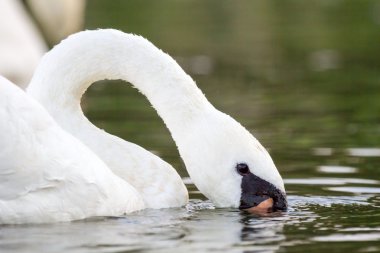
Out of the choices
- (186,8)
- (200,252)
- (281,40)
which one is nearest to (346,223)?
(200,252)

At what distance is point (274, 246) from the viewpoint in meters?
8.18

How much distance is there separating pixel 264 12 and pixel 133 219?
2247 centimetres

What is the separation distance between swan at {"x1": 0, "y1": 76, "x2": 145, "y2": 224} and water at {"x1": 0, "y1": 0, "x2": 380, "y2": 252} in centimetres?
11

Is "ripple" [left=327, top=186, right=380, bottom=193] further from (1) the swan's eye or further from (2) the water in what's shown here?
(1) the swan's eye

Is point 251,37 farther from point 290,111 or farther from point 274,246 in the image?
point 274,246

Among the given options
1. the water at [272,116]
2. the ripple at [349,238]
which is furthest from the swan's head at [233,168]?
the ripple at [349,238]

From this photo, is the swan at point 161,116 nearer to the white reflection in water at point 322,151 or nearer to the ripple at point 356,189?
the ripple at point 356,189

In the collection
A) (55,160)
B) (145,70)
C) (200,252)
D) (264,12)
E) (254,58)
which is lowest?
(200,252)

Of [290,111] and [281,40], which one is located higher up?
[281,40]

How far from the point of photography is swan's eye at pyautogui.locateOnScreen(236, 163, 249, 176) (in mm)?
9453

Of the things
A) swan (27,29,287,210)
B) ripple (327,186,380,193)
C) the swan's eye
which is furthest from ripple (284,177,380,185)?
the swan's eye

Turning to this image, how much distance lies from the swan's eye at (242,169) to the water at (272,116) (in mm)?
277

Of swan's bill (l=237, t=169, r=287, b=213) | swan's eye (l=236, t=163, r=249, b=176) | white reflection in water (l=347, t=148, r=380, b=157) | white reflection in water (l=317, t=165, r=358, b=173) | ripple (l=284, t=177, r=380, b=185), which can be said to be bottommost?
swan's bill (l=237, t=169, r=287, b=213)

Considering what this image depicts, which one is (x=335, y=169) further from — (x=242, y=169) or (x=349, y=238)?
(x=349, y=238)
